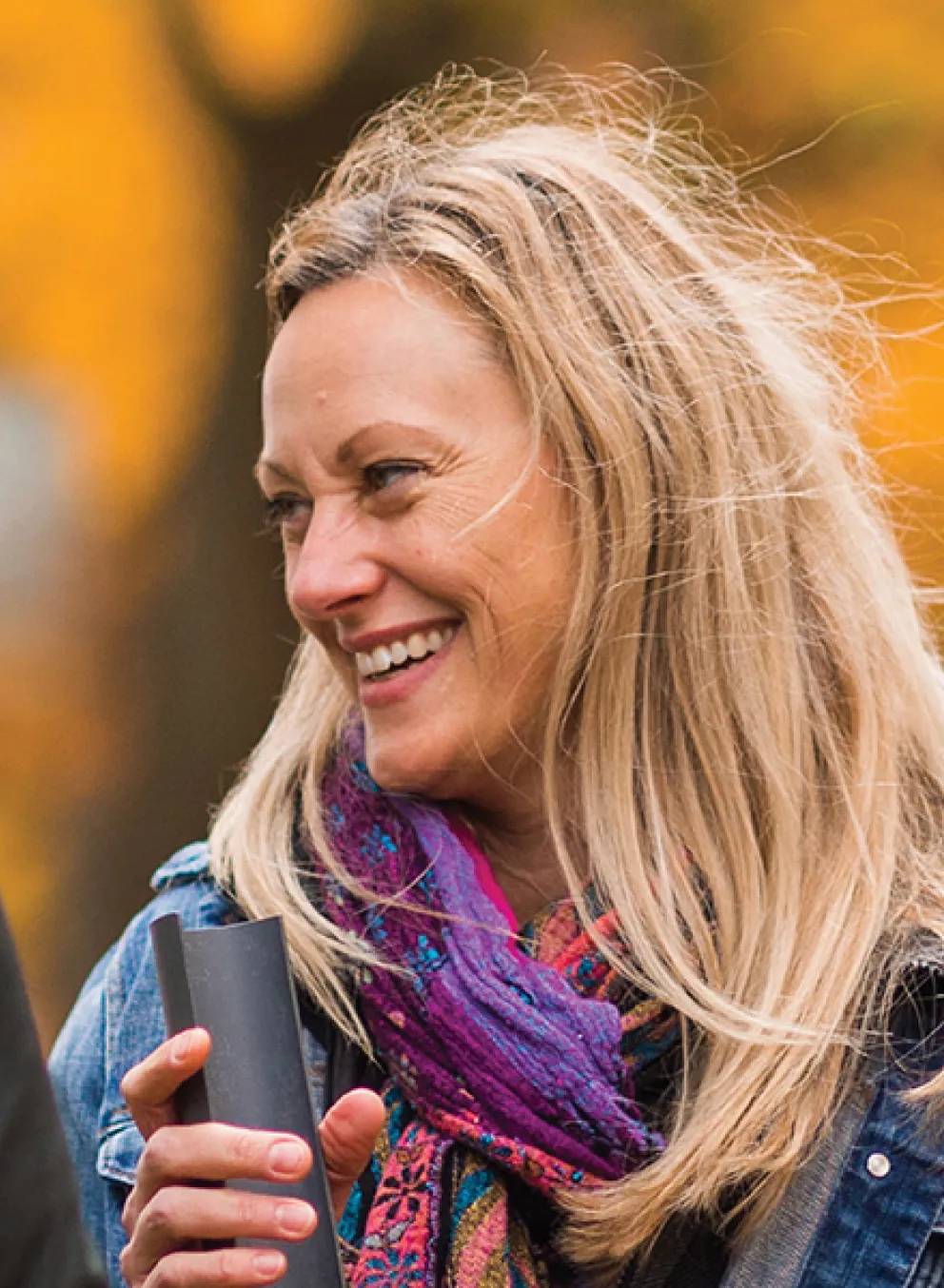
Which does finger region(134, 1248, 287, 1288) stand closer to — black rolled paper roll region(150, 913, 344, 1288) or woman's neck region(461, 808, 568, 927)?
black rolled paper roll region(150, 913, 344, 1288)

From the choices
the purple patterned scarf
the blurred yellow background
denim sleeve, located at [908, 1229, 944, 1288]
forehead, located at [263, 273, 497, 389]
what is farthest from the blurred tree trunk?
denim sleeve, located at [908, 1229, 944, 1288]

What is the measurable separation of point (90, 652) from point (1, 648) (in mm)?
209

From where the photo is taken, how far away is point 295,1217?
137 cm

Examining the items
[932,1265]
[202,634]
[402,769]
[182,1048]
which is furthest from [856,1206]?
[202,634]

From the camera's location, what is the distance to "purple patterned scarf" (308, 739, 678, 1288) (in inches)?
77.0

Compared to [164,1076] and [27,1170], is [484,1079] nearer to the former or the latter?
[164,1076]

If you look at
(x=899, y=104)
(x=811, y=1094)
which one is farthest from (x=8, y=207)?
(x=811, y=1094)

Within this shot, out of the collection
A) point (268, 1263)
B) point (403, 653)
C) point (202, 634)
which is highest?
point (202, 634)

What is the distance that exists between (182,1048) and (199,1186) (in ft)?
0.62

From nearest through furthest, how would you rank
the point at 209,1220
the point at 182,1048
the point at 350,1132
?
the point at 182,1048, the point at 209,1220, the point at 350,1132

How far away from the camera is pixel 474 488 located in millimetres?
2133

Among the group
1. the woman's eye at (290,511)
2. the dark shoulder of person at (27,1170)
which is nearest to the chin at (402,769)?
the woman's eye at (290,511)

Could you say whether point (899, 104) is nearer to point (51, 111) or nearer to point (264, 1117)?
point (51, 111)

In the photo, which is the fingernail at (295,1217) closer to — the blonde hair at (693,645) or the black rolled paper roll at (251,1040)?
the black rolled paper roll at (251,1040)
